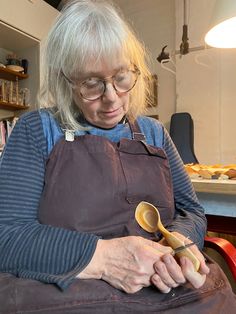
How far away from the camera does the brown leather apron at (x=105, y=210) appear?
1.76 feet

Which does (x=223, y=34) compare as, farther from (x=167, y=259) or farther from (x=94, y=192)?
(x=167, y=259)

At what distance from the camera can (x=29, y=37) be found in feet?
9.04

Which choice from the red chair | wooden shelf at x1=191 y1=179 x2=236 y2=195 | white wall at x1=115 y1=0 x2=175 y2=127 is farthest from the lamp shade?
white wall at x1=115 y1=0 x2=175 y2=127

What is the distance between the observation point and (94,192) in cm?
70

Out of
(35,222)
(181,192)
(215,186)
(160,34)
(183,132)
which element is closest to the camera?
(35,222)

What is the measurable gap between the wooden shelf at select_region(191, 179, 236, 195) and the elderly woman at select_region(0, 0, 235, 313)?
16 centimetres

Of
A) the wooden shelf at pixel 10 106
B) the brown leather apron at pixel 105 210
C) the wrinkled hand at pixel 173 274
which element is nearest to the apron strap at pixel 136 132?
the brown leather apron at pixel 105 210

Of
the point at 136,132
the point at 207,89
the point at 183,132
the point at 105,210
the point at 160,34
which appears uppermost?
the point at 160,34

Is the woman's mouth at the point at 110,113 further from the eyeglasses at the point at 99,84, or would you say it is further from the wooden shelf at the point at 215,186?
the wooden shelf at the point at 215,186

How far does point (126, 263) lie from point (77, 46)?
1.61ft

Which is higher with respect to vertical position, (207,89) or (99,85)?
(207,89)

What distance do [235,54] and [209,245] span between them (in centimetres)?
235

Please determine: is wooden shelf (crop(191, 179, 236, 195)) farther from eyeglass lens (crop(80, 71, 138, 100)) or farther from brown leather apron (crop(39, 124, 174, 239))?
eyeglass lens (crop(80, 71, 138, 100))

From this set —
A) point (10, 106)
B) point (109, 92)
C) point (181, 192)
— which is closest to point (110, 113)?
point (109, 92)
